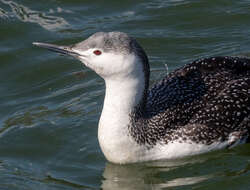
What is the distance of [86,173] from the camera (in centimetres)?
869

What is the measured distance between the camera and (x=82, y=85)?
36.3 ft

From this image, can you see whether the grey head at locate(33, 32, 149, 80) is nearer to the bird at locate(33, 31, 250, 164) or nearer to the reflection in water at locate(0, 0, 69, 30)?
the bird at locate(33, 31, 250, 164)

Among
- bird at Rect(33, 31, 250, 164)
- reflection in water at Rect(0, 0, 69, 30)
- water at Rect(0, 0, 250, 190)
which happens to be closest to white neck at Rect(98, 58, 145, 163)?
bird at Rect(33, 31, 250, 164)

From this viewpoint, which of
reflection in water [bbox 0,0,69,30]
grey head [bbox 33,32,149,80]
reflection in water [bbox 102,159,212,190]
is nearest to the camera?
grey head [bbox 33,32,149,80]

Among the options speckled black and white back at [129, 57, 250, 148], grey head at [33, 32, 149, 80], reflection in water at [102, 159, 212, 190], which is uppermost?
grey head at [33, 32, 149, 80]

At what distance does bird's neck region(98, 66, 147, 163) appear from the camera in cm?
805

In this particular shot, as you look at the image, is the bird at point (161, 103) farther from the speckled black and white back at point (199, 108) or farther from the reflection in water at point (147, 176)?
the reflection in water at point (147, 176)

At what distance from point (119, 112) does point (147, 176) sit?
96 cm

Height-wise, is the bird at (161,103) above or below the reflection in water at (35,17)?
below

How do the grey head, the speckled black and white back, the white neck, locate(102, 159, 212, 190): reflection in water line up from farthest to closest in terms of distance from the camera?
the speckled black and white back, locate(102, 159, 212, 190): reflection in water, the white neck, the grey head

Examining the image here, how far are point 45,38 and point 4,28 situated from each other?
96 centimetres

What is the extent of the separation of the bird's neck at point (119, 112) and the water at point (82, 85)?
1.12 ft

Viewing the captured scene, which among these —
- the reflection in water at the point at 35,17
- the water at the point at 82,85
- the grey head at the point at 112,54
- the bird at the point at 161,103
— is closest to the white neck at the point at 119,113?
the bird at the point at 161,103

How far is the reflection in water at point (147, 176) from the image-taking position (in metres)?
8.40
